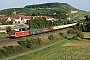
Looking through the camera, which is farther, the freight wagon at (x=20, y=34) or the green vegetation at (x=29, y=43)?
the freight wagon at (x=20, y=34)

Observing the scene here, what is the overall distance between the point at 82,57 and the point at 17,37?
89.5ft

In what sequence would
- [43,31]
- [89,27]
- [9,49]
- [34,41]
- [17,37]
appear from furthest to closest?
[89,27] < [43,31] < [17,37] < [34,41] < [9,49]

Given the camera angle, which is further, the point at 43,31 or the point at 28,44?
the point at 43,31

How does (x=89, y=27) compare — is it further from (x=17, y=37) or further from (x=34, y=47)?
(x=34, y=47)

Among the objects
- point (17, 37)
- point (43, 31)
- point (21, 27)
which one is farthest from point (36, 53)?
point (21, 27)

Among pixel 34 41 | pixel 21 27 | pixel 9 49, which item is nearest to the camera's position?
pixel 9 49

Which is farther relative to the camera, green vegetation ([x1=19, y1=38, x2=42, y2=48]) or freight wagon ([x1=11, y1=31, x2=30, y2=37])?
freight wagon ([x1=11, y1=31, x2=30, y2=37])

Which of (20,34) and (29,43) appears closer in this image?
(29,43)

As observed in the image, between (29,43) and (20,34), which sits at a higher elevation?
(29,43)

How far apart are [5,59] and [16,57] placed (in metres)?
2.27

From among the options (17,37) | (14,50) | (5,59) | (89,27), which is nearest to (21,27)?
(17,37)

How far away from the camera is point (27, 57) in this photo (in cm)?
4031

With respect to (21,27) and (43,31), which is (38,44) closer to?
(43,31)

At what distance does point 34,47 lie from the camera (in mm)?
51375
